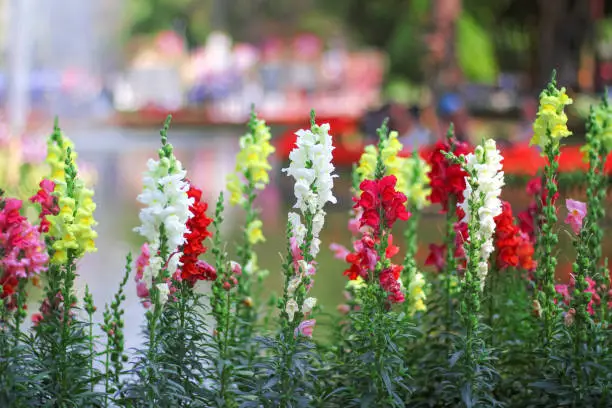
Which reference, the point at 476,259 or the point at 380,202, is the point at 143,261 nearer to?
the point at 380,202

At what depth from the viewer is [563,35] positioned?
2331 centimetres

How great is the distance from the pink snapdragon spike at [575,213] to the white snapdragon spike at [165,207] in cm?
166

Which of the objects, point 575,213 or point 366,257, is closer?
point 366,257

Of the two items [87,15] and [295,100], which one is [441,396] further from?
[87,15]

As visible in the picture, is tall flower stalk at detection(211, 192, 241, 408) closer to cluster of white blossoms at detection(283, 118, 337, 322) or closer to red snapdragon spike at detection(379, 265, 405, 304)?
cluster of white blossoms at detection(283, 118, 337, 322)

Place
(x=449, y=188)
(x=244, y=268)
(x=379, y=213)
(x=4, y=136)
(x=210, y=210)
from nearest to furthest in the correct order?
(x=379, y=213), (x=449, y=188), (x=244, y=268), (x=210, y=210), (x=4, y=136)

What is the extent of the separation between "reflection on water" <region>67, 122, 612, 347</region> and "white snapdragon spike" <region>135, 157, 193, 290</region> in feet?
5.95

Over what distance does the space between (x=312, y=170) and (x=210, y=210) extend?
9.59 m

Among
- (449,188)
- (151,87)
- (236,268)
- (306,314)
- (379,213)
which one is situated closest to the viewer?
(379,213)

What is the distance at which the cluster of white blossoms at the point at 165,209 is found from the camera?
4820 millimetres

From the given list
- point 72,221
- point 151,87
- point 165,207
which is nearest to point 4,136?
point 72,221

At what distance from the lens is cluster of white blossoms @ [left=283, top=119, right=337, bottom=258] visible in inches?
193

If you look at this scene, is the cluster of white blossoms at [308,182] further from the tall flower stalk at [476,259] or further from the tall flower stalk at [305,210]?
the tall flower stalk at [476,259]

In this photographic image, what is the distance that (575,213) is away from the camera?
17.8 feet
